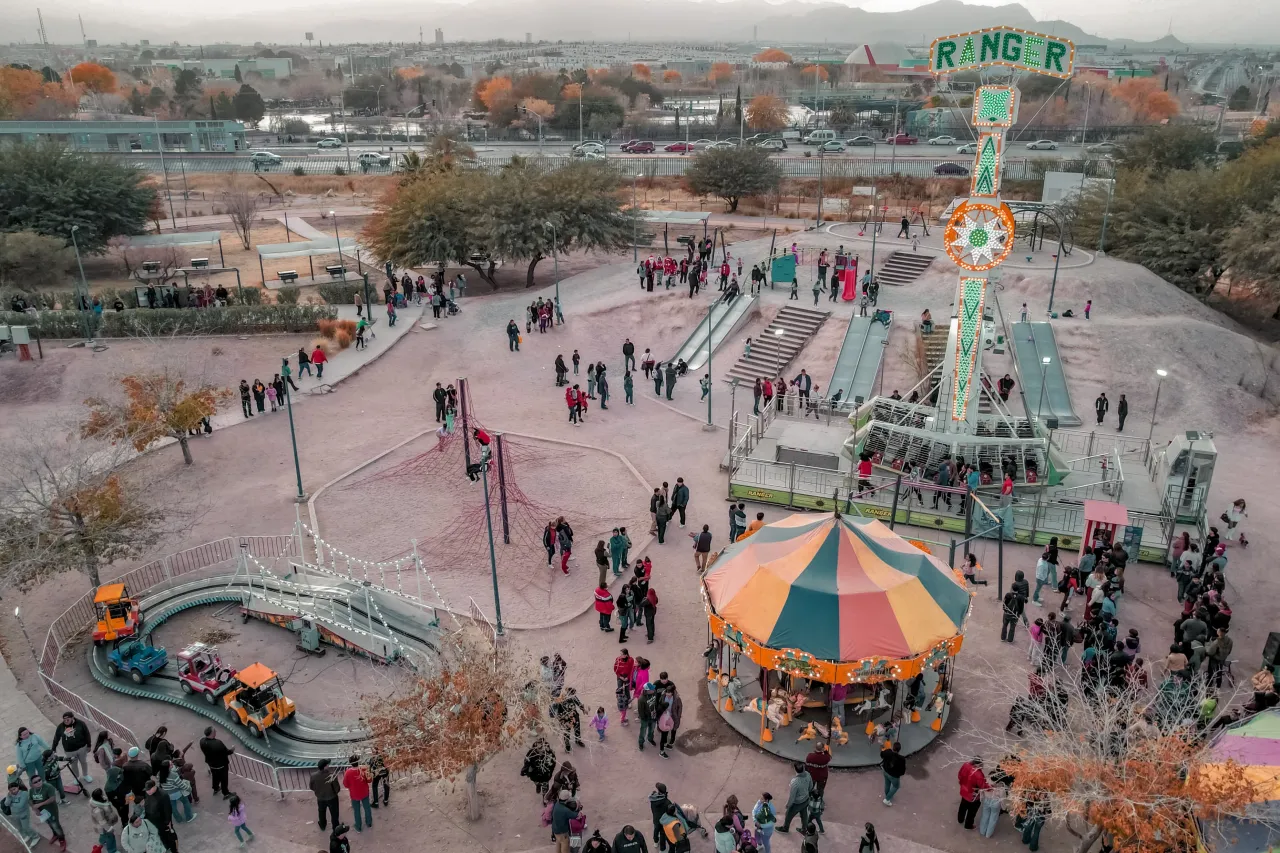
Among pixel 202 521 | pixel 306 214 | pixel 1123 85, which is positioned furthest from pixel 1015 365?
pixel 1123 85

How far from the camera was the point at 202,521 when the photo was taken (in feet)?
72.4

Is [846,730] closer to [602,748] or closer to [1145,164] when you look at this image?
[602,748]

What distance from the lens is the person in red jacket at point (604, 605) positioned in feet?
57.6

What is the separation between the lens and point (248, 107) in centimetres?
11819

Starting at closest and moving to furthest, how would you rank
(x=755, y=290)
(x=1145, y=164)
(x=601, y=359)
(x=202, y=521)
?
(x=202, y=521), (x=601, y=359), (x=755, y=290), (x=1145, y=164)

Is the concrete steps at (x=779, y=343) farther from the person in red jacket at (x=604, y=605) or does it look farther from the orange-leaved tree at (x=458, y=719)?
the orange-leaved tree at (x=458, y=719)

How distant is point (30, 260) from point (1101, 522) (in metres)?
41.8

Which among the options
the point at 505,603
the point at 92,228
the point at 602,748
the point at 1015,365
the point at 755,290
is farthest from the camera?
the point at 92,228

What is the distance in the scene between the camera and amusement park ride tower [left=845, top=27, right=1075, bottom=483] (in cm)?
2100

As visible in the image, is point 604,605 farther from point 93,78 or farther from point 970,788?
point 93,78

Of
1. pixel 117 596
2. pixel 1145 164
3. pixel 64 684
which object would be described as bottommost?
pixel 64 684

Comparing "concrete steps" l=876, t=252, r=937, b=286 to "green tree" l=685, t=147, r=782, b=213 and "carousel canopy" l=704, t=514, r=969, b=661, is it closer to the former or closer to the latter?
"green tree" l=685, t=147, r=782, b=213

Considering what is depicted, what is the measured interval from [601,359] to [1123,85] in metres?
97.8

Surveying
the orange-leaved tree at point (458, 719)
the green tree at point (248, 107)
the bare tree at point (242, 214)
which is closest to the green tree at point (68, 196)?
the bare tree at point (242, 214)
